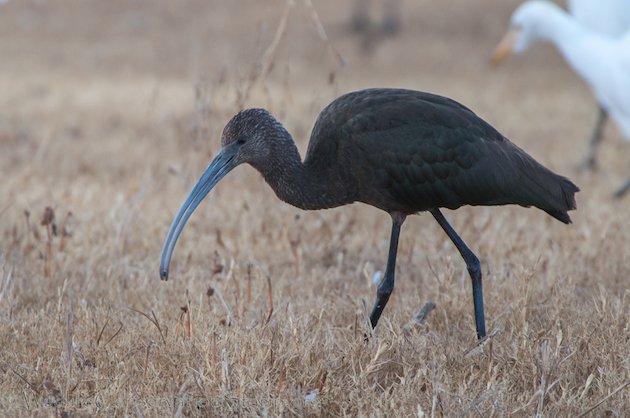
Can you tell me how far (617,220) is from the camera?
5805 millimetres

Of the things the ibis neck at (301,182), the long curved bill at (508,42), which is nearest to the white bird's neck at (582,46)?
the long curved bill at (508,42)

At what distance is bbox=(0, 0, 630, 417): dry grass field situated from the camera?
126 inches

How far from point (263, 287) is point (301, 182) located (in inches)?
29.5

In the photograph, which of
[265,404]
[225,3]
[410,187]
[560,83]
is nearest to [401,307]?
[410,187]

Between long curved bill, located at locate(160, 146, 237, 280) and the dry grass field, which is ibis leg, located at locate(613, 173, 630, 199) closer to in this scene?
the dry grass field

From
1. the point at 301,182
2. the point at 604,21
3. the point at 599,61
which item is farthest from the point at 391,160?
the point at 604,21

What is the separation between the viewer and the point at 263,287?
4391 mm

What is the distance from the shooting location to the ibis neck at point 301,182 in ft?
12.5

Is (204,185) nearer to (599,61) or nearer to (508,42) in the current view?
(599,61)

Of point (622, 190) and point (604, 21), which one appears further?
point (604, 21)

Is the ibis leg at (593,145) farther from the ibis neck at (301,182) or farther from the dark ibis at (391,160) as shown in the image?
the ibis neck at (301,182)

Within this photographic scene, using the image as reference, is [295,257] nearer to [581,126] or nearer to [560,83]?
[581,126]

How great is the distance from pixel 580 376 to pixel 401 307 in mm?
949

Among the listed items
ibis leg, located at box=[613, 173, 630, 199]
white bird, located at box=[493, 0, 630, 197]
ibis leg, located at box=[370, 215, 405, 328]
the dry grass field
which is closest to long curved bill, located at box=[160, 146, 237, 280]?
the dry grass field
